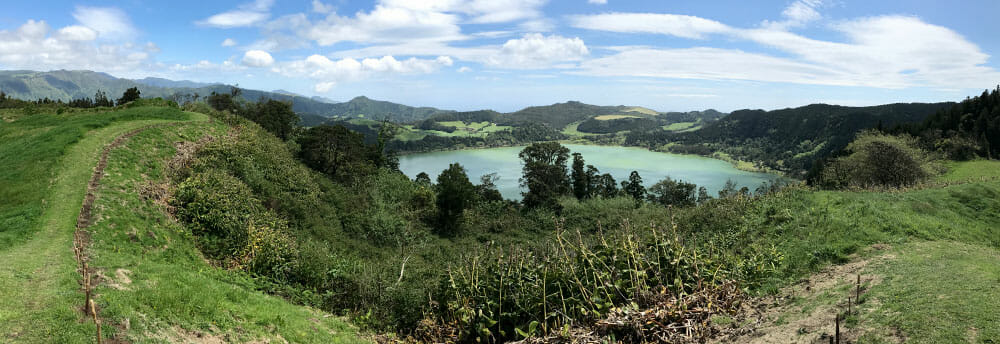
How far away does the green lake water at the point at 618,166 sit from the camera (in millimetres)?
107750

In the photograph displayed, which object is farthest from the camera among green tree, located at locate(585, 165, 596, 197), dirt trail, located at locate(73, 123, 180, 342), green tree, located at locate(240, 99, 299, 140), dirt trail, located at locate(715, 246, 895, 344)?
green tree, located at locate(585, 165, 596, 197)

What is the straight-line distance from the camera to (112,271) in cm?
859

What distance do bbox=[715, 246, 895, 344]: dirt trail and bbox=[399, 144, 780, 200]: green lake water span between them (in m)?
72.5

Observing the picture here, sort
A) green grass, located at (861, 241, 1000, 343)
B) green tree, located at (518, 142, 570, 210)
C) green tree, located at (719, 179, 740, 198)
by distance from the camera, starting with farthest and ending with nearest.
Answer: green tree, located at (518, 142, 570, 210) < green tree, located at (719, 179, 740, 198) < green grass, located at (861, 241, 1000, 343)

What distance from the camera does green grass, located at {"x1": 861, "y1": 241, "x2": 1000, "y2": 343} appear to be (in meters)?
5.11

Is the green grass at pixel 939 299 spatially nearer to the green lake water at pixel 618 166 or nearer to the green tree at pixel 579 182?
the green tree at pixel 579 182

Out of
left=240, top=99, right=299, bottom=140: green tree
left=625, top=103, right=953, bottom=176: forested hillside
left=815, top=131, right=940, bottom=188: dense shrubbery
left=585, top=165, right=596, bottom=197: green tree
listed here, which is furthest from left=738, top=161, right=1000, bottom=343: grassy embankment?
left=625, top=103, right=953, bottom=176: forested hillside

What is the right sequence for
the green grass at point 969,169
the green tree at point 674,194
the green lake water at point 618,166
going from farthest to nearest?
the green lake water at point 618,166, the green tree at point 674,194, the green grass at point 969,169

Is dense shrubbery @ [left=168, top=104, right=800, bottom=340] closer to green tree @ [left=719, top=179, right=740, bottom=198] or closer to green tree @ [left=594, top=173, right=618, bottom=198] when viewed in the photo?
green tree @ [left=719, top=179, right=740, bottom=198]

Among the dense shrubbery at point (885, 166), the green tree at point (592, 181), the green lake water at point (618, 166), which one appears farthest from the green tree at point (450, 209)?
the green lake water at point (618, 166)

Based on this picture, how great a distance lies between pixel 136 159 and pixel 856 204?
26.7 m

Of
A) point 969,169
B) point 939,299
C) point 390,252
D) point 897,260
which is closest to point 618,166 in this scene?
point 969,169

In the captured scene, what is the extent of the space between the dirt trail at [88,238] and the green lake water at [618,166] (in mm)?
68870

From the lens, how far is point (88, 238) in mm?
10070
